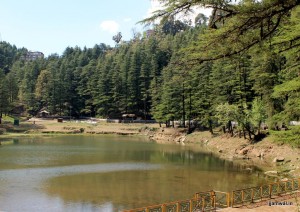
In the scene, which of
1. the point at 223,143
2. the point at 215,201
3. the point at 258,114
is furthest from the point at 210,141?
the point at 215,201

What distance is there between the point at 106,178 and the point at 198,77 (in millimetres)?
40470

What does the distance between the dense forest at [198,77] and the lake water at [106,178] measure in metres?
7.64

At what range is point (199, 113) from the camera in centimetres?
6656

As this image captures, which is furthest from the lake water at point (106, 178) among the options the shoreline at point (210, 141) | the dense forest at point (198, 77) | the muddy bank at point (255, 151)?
the dense forest at point (198, 77)

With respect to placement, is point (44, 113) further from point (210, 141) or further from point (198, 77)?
point (210, 141)

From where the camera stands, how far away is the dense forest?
10.1m

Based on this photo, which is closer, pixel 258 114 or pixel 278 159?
pixel 278 159

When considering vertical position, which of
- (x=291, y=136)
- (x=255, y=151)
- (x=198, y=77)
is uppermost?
(x=198, y=77)

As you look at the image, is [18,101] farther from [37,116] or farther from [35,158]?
[35,158]

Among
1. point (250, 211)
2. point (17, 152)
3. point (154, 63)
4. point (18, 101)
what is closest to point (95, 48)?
point (18, 101)

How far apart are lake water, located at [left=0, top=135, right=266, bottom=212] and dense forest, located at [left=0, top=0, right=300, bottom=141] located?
301 inches

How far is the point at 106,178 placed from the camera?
3008cm

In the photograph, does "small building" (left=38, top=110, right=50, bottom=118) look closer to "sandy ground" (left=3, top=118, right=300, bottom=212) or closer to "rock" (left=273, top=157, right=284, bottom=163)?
"sandy ground" (left=3, top=118, right=300, bottom=212)

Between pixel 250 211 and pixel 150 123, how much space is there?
7110 centimetres
